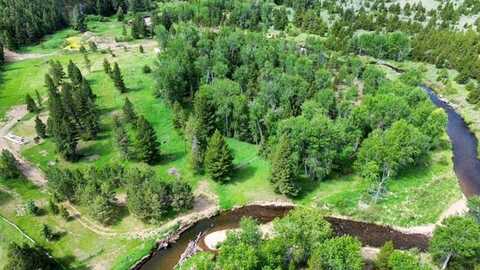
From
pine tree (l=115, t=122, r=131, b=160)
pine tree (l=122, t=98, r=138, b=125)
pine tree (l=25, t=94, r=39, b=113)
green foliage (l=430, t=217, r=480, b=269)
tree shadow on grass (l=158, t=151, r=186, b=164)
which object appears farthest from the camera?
pine tree (l=25, t=94, r=39, b=113)

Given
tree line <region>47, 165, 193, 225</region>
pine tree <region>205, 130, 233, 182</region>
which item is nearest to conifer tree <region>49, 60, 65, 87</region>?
tree line <region>47, 165, 193, 225</region>

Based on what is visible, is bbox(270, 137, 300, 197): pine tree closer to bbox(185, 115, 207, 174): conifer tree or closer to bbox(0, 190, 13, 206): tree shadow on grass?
bbox(185, 115, 207, 174): conifer tree

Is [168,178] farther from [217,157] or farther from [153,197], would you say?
[153,197]

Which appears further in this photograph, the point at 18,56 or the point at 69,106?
the point at 18,56

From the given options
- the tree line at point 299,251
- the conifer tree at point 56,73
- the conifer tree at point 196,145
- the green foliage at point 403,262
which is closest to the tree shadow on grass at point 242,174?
the conifer tree at point 196,145

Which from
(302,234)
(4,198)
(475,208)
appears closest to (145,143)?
(4,198)

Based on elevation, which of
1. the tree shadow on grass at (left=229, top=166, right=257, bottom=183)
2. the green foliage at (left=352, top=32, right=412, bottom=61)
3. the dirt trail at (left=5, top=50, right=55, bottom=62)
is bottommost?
the tree shadow on grass at (left=229, top=166, right=257, bottom=183)
